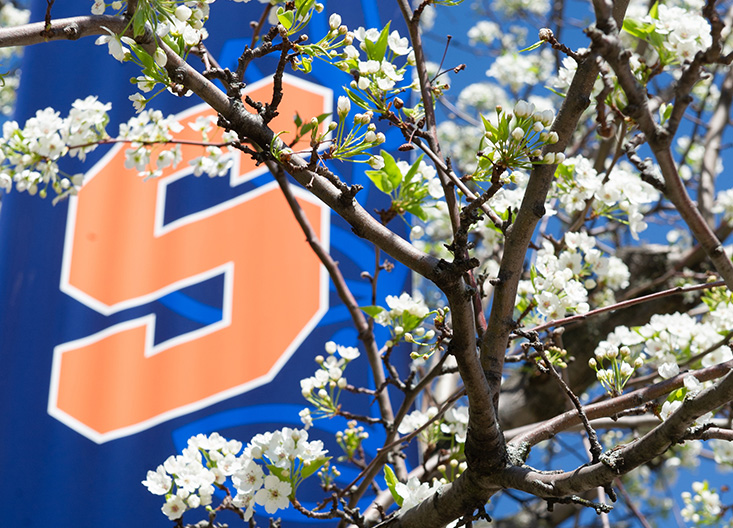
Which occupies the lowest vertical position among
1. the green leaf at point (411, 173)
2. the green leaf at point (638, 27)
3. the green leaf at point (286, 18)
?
the green leaf at point (411, 173)

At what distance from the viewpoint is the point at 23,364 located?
2.54 meters

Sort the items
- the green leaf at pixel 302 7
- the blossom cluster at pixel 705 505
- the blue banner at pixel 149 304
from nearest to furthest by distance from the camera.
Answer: the green leaf at pixel 302 7 → the blossom cluster at pixel 705 505 → the blue banner at pixel 149 304

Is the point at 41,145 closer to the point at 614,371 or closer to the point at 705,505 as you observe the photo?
the point at 614,371

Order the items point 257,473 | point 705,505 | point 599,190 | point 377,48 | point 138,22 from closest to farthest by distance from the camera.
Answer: point 138,22 → point 377,48 → point 257,473 → point 599,190 → point 705,505

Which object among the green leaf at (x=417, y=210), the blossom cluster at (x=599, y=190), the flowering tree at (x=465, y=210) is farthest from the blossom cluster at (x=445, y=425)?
the blossom cluster at (x=599, y=190)

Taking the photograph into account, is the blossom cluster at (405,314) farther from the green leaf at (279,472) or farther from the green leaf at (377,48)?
the green leaf at (377,48)

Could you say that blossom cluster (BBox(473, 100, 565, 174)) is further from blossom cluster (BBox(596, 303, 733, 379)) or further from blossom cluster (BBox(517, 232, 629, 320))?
blossom cluster (BBox(596, 303, 733, 379))

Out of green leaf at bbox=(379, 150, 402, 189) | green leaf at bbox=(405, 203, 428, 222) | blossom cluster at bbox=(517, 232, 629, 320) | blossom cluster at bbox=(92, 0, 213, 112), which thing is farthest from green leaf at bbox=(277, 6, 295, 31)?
blossom cluster at bbox=(517, 232, 629, 320)

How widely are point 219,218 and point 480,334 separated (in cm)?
163

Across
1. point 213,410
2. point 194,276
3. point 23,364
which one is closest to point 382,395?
point 213,410

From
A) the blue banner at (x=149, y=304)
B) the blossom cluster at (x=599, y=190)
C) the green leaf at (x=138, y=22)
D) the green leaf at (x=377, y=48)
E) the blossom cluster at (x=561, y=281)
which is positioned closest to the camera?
the green leaf at (x=138, y=22)

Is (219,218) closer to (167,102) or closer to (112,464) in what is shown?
(167,102)

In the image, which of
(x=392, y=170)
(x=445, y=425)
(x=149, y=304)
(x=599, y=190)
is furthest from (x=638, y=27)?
(x=149, y=304)

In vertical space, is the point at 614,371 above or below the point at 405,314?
below
